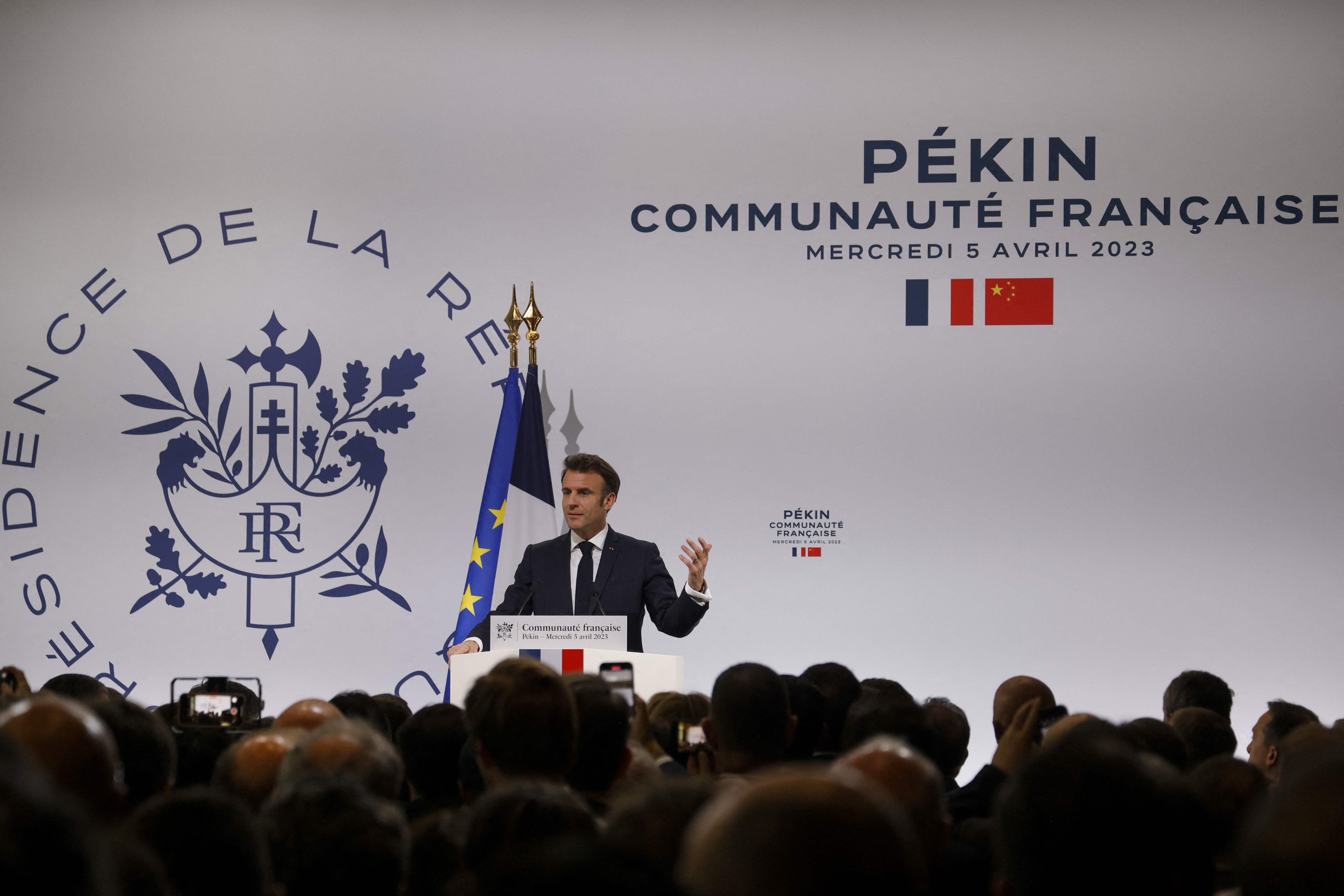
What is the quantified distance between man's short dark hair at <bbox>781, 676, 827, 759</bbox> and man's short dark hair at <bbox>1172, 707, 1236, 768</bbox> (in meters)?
0.83

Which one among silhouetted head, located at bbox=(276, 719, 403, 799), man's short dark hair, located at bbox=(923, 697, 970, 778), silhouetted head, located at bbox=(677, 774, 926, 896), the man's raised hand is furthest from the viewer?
the man's raised hand

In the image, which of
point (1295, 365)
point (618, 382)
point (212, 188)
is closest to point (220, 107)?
point (212, 188)

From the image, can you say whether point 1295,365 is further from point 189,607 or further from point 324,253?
point 189,607

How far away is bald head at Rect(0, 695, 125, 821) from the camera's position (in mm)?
1429

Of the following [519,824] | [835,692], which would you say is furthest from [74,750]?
[835,692]

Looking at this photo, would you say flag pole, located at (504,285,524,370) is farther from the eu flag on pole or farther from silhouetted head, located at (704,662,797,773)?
silhouetted head, located at (704,662,797,773)

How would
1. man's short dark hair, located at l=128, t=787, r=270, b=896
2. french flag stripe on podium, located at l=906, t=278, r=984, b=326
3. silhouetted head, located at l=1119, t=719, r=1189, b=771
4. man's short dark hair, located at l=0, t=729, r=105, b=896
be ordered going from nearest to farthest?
man's short dark hair, located at l=0, t=729, r=105, b=896 → man's short dark hair, located at l=128, t=787, r=270, b=896 → silhouetted head, located at l=1119, t=719, r=1189, b=771 → french flag stripe on podium, located at l=906, t=278, r=984, b=326

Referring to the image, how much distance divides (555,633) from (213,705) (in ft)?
4.31

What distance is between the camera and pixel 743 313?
641 cm

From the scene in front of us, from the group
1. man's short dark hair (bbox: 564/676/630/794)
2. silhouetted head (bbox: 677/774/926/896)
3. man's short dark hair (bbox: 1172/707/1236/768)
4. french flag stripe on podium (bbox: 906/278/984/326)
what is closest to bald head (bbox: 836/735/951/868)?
silhouetted head (bbox: 677/774/926/896)

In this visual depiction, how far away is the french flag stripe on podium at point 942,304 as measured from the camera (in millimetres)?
6273

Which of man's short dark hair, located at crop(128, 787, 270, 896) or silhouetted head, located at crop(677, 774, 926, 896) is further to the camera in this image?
man's short dark hair, located at crop(128, 787, 270, 896)

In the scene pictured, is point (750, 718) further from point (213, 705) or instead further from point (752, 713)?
point (213, 705)

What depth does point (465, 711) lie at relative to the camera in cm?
247
